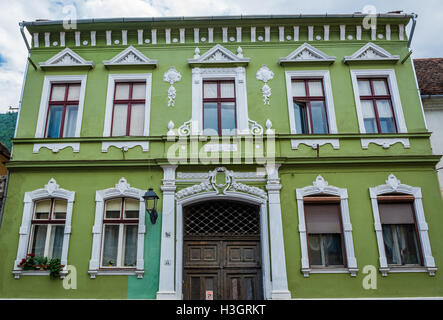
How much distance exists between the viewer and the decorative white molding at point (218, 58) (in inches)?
389

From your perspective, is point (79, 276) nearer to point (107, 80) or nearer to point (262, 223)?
point (262, 223)

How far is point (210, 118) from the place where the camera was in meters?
9.64

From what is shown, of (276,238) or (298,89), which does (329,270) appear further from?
(298,89)

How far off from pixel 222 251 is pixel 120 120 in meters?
4.48

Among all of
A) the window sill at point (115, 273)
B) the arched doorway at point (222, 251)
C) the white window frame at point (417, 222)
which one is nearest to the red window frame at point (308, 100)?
the white window frame at point (417, 222)

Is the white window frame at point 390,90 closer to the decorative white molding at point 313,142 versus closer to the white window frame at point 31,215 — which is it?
the decorative white molding at point 313,142

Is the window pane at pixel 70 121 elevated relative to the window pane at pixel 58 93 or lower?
lower

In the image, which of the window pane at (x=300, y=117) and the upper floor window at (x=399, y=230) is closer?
the upper floor window at (x=399, y=230)

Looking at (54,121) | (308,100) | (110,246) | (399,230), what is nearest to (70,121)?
(54,121)

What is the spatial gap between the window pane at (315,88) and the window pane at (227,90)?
7.20 ft

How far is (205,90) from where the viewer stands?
9883 millimetres

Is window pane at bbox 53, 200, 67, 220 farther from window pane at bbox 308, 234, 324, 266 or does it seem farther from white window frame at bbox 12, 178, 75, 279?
window pane at bbox 308, 234, 324, 266

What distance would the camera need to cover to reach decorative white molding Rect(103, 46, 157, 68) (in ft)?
32.4

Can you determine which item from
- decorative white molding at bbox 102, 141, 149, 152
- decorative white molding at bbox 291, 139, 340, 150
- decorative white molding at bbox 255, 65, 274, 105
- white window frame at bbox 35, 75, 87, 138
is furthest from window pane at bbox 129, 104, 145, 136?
decorative white molding at bbox 291, 139, 340, 150
